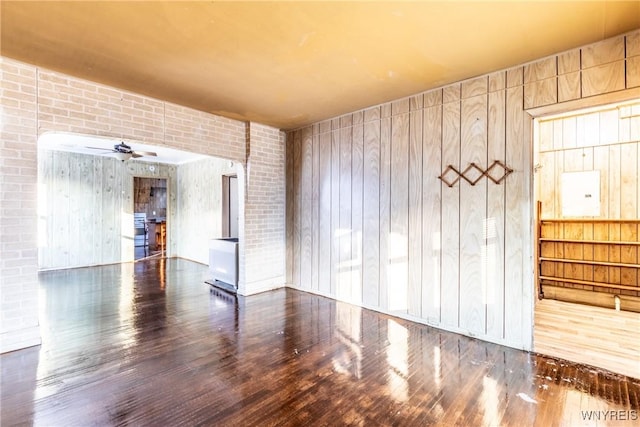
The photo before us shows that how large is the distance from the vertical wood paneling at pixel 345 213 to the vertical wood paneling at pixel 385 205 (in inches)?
21.3

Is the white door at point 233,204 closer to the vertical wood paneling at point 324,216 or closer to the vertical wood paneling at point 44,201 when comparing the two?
the vertical wood paneling at point 324,216

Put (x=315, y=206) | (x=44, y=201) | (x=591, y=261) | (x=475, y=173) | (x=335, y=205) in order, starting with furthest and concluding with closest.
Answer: (x=44, y=201)
(x=315, y=206)
(x=335, y=205)
(x=591, y=261)
(x=475, y=173)

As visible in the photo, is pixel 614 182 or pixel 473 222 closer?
pixel 473 222

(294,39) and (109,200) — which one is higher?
(294,39)

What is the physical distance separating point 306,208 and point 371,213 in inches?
51.4

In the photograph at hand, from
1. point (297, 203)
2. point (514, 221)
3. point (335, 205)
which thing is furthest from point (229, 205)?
point (514, 221)

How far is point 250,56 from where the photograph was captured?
2721 millimetres

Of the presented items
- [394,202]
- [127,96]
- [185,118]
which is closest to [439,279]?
[394,202]

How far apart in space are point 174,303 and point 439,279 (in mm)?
3615

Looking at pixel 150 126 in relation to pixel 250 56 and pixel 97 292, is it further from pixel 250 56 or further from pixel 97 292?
pixel 97 292

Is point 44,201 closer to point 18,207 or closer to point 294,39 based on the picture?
point 18,207

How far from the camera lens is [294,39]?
96.0 inches

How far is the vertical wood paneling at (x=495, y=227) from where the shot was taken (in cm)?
302

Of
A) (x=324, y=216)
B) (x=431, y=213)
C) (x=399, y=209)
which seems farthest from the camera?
(x=324, y=216)
